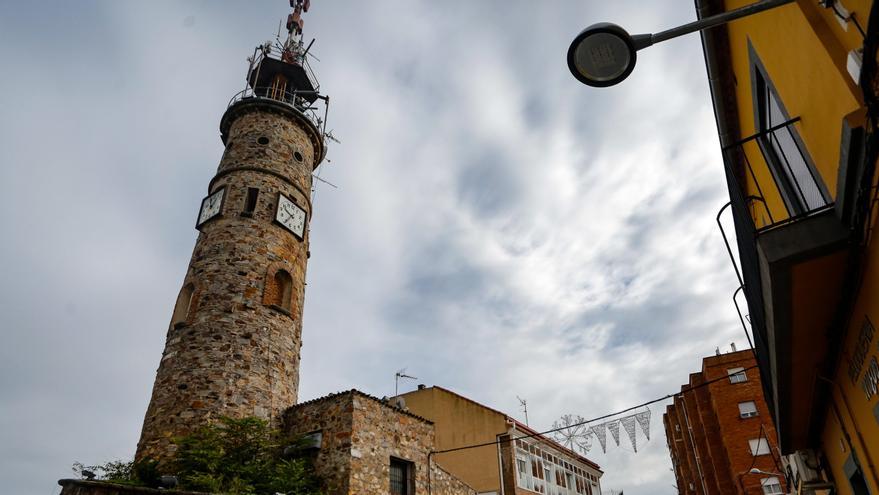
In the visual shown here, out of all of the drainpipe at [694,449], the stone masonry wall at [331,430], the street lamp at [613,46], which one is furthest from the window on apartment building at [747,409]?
the street lamp at [613,46]

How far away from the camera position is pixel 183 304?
15.9 metres

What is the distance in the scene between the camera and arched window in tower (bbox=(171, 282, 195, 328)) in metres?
15.6

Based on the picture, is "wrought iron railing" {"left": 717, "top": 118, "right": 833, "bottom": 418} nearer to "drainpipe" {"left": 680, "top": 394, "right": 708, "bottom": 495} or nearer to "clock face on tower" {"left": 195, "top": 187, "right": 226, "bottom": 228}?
"clock face on tower" {"left": 195, "top": 187, "right": 226, "bottom": 228}

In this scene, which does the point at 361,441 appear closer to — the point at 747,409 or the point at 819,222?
the point at 819,222

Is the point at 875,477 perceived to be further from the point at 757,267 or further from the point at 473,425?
the point at 473,425

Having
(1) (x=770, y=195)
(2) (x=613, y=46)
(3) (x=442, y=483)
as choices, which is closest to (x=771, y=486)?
(3) (x=442, y=483)

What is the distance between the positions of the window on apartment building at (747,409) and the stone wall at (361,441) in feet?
68.5

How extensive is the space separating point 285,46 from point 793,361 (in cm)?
2313

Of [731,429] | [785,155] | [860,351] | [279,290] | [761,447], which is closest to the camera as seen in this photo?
[860,351]

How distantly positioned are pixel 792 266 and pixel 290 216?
1595cm

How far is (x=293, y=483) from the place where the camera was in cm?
1202

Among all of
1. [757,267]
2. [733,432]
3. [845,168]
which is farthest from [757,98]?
[733,432]

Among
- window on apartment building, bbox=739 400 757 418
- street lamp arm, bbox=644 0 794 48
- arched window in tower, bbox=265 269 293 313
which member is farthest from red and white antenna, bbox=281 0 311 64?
window on apartment building, bbox=739 400 757 418

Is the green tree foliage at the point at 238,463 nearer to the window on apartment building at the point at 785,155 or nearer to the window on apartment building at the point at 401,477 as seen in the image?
the window on apartment building at the point at 401,477
